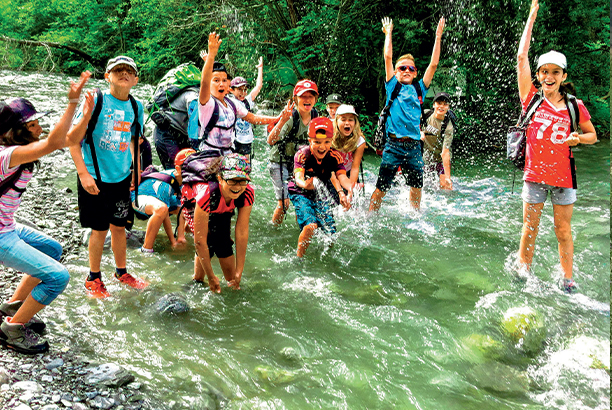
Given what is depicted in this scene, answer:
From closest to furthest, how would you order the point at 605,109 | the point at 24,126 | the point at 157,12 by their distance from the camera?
the point at 24,126 < the point at 605,109 < the point at 157,12

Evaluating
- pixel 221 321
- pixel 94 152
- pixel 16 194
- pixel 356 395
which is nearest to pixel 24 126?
pixel 16 194

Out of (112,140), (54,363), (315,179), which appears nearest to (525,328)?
(315,179)

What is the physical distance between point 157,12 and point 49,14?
9.86 m

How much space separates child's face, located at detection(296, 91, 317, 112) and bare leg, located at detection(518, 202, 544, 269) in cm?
294

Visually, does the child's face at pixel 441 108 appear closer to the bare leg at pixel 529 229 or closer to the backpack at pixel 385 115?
the backpack at pixel 385 115

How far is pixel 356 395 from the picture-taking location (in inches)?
147

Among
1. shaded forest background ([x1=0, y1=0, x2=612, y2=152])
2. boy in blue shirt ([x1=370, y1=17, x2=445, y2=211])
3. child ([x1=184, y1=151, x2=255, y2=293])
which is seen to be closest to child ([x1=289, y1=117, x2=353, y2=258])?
child ([x1=184, y1=151, x2=255, y2=293])

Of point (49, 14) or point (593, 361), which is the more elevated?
point (49, 14)

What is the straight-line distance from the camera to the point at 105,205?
4.79 metres

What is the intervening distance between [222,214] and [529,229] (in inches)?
129

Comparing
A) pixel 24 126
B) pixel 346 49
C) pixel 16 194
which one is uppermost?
pixel 346 49

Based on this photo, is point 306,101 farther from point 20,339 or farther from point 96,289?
point 20,339

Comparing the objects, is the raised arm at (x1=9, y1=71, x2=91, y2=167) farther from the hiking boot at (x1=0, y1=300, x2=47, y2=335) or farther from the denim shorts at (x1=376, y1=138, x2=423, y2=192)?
the denim shorts at (x1=376, y1=138, x2=423, y2=192)

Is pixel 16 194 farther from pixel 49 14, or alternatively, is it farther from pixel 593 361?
pixel 49 14
